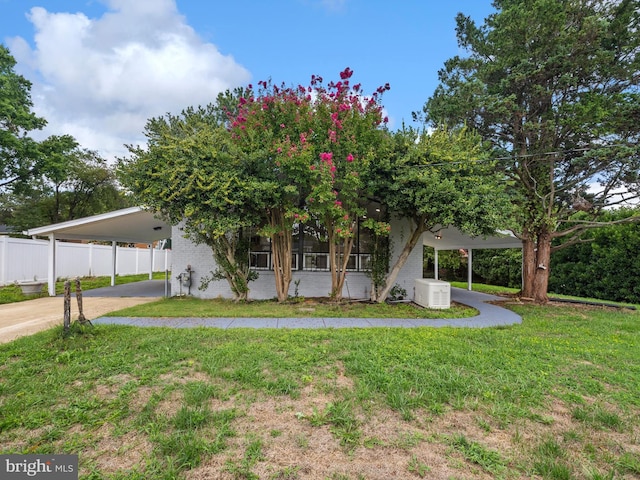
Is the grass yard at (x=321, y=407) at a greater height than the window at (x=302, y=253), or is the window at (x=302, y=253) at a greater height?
the window at (x=302, y=253)

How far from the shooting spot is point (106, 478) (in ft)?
7.03

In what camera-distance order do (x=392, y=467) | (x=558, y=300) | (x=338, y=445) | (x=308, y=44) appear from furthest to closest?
(x=558, y=300) → (x=308, y=44) → (x=338, y=445) → (x=392, y=467)

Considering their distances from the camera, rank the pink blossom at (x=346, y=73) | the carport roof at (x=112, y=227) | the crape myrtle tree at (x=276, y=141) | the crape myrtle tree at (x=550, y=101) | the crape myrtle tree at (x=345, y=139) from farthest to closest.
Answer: the carport roof at (x=112, y=227) < the crape myrtle tree at (x=550, y=101) < the pink blossom at (x=346, y=73) < the crape myrtle tree at (x=345, y=139) < the crape myrtle tree at (x=276, y=141)

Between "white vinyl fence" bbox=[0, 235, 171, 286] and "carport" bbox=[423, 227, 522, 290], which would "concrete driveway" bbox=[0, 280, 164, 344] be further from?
"carport" bbox=[423, 227, 522, 290]

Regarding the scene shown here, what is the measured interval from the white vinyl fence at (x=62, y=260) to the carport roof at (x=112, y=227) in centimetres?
151

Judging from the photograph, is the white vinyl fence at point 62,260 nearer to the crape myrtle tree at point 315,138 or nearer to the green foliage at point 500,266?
the crape myrtle tree at point 315,138

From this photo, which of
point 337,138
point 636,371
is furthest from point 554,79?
point 636,371

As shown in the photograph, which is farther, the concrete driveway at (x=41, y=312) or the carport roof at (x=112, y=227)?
the carport roof at (x=112, y=227)

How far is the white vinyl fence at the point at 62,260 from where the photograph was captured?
12.3 meters

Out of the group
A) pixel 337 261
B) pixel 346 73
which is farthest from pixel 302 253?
pixel 346 73

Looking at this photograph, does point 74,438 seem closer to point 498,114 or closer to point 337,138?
point 337,138

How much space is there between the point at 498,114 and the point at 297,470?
1016 centimetres

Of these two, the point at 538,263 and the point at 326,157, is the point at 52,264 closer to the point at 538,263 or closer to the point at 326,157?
the point at 326,157

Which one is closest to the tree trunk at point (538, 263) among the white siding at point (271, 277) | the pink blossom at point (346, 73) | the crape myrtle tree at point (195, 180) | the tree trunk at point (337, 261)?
the white siding at point (271, 277)
